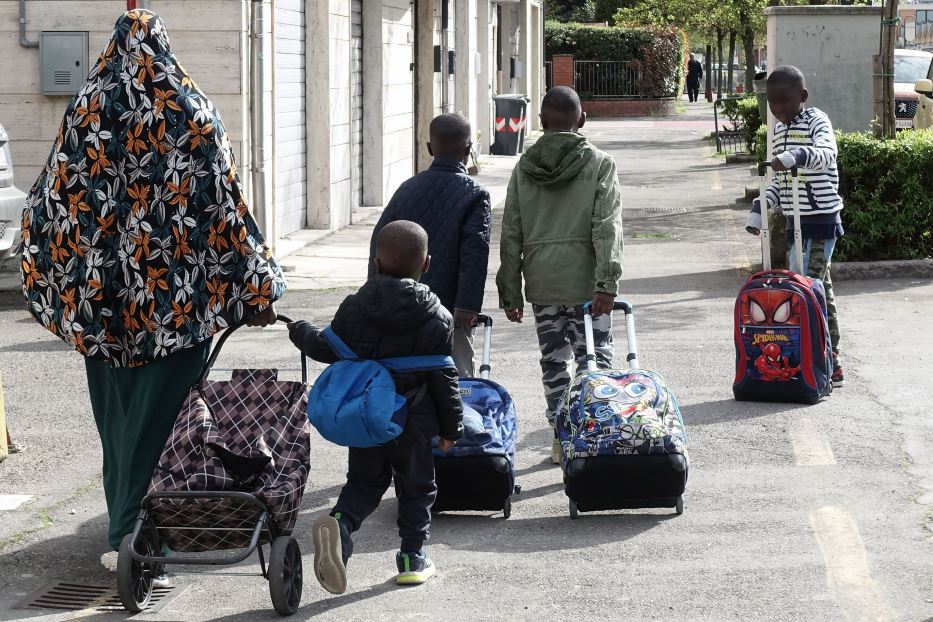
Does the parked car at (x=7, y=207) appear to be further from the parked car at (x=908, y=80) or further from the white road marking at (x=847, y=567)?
the parked car at (x=908, y=80)

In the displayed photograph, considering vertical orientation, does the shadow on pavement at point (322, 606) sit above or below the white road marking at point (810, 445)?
below

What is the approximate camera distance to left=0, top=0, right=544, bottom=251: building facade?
11789 millimetres

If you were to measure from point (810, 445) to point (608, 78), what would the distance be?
39729mm

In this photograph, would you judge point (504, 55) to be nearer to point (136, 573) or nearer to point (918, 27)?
point (136, 573)

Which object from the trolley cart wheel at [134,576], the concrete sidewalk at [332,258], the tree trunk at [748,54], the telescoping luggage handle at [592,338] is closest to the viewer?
the trolley cart wheel at [134,576]

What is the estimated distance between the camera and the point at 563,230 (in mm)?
6074

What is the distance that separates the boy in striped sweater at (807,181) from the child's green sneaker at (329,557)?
381cm

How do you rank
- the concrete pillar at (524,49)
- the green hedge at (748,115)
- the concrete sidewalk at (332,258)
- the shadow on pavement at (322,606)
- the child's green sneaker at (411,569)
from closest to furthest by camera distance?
the shadow on pavement at (322,606) < the child's green sneaker at (411,569) < the concrete sidewalk at (332,258) < the green hedge at (748,115) < the concrete pillar at (524,49)

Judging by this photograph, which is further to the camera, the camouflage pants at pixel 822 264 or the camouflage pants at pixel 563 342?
the camouflage pants at pixel 822 264

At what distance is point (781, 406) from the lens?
7.45m

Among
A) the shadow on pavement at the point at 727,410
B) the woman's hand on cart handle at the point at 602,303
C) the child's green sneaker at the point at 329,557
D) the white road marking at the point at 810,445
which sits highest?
the woman's hand on cart handle at the point at 602,303

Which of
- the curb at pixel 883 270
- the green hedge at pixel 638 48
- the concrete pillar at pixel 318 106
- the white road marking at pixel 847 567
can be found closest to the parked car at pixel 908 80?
the curb at pixel 883 270

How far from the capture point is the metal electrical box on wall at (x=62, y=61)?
1172cm

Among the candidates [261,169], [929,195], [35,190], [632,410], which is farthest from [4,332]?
[929,195]
